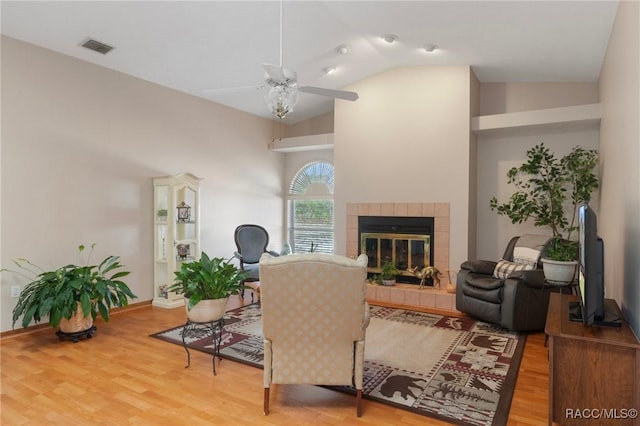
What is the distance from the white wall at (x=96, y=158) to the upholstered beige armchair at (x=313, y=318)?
10.1 feet

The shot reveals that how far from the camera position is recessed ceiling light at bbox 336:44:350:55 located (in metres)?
4.70

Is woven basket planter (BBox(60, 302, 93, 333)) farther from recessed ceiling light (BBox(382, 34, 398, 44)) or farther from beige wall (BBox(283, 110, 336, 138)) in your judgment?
beige wall (BBox(283, 110, 336, 138))

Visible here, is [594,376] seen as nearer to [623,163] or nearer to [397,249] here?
[623,163]

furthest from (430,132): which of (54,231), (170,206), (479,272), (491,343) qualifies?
(54,231)

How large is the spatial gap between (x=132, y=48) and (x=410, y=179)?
3853mm

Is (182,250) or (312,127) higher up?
(312,127)

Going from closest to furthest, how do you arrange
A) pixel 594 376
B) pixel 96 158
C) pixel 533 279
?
1. pixel 594 376
2. pixel 533 279
3. pixel 96 158

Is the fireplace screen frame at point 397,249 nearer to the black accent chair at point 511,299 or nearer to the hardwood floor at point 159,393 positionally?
the black accent chair at point 511,299

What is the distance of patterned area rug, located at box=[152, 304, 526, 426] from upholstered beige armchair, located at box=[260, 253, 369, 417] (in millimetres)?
471

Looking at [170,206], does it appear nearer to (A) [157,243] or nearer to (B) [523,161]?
(A) [157,243]

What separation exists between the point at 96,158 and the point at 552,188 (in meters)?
5.73

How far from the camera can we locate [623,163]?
2.89 metres

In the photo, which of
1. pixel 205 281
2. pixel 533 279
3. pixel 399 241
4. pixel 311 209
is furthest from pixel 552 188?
pixel 205 281

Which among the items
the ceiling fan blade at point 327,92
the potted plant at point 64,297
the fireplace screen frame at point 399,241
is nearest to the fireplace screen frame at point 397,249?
the fireplace screen frame at point 399,241
